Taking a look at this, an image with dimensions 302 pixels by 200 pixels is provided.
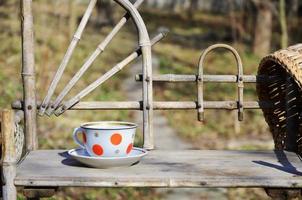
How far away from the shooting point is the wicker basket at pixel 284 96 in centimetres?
316

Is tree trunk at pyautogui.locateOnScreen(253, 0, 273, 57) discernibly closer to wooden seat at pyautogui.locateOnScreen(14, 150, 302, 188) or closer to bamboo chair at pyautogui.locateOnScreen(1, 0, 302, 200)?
bamboo chair at pyautogui.locateOnScreen(1, 0, 302, 200)

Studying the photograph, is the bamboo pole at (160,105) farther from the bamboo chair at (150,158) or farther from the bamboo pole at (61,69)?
the bamboo pole at (61,69)

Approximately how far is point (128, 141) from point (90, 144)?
→ 0.17 m

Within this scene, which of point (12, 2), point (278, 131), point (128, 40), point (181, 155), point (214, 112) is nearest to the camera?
point (181, 155)

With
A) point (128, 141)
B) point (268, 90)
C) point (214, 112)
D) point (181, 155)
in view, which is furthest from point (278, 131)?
point (214, 112)

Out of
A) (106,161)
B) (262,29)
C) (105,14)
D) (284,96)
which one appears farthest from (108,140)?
(105,14)

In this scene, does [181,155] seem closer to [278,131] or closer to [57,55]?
[278,131]

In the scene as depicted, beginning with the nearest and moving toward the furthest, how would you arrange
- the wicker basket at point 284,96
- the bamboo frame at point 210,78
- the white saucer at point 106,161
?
the white saucer at point 106,161, the wicker basket at point 284,96, the bamboo frame at point 210,78

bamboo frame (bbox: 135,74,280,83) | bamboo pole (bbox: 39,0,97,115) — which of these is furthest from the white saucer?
bamboo frame (bbox: 135,74,280,83)

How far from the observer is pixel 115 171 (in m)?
2.67

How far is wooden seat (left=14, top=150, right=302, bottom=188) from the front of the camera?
8.24 feet

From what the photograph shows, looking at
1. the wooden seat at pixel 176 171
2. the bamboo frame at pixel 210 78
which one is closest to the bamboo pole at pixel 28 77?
the wooden seat at pixel 176 171

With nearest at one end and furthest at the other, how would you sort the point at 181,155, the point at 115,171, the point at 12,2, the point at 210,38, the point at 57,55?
the point at 115,171 → the point at 181,155 → the point at 57,55 → the point at 12,2 → the point at 210,38

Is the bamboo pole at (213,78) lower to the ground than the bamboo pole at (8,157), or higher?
higher
